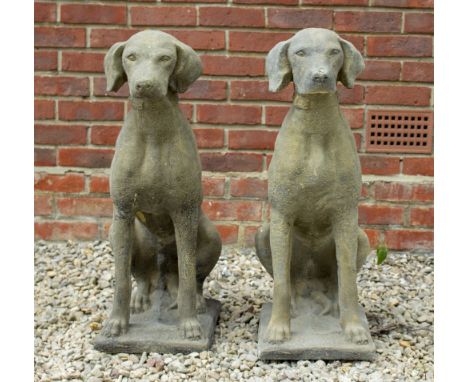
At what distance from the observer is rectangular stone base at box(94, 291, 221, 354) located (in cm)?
301

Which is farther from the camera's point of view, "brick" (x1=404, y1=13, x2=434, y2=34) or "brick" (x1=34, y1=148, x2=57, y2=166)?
"brick" (x1=34, y1=148, x2=57, y2=166)

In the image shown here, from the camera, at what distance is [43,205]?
446 centimetres

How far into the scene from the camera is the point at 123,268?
304 cm

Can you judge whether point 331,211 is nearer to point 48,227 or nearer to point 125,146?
point 125,146

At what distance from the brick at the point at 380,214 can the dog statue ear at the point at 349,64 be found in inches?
65.0

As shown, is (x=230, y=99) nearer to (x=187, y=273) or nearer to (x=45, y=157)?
(x=45, y=157)

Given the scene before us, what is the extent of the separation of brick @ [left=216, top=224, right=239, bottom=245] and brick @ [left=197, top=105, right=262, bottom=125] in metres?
0.66

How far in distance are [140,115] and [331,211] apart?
2.94 ft

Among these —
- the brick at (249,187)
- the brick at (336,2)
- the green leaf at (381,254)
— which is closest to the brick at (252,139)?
A: the brick at (249,187)

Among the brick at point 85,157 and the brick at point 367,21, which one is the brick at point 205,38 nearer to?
the brick at point 367,21

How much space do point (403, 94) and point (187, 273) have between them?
6.43ft

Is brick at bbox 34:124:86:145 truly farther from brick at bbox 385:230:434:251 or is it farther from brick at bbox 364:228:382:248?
brick at bbox 385:230:434:251

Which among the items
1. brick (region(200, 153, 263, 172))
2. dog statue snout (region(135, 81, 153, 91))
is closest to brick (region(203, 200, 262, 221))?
brick (region(200, 153, 263, 172))

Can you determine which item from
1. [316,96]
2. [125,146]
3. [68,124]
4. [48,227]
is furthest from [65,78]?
[316,96]
